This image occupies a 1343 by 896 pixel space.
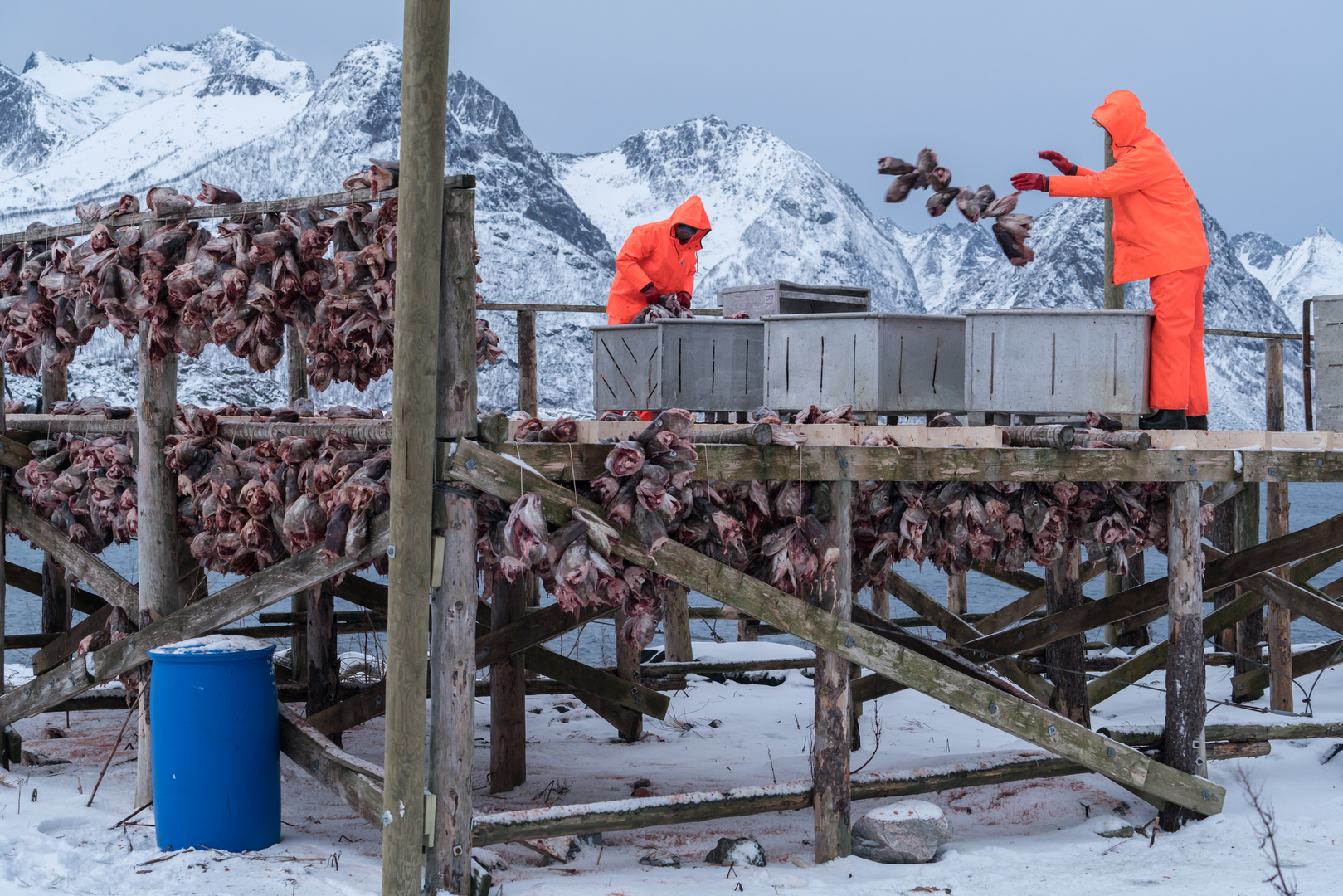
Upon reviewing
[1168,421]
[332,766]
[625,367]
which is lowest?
[332,766]

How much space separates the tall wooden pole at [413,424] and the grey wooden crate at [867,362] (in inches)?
88.5

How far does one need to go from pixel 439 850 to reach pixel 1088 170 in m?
5.15

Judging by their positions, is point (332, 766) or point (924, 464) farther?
point (924, 464)

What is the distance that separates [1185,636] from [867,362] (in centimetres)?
226

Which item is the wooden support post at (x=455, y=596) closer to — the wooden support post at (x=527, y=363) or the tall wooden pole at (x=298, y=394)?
the tall wooden pole at (x=298, y=394)

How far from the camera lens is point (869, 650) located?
545cm

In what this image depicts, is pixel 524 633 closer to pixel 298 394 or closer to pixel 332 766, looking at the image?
pixel 332 766

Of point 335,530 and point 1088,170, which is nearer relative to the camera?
point 335,530

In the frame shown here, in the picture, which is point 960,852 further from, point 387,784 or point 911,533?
point 387,784

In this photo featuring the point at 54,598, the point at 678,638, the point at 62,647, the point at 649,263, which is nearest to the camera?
the point at 649,263

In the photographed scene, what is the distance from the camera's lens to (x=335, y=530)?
5.00 meters

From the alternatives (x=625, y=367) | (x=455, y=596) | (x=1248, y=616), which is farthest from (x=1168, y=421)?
(x=1248, y=616)

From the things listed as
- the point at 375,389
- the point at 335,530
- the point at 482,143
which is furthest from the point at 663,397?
the point at 482,143

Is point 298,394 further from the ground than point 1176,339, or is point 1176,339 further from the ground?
point 1176,339
